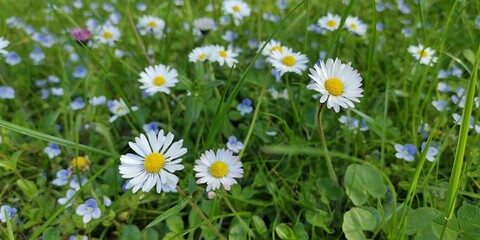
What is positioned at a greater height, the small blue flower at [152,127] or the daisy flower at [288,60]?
the daisy flower at [288,60]

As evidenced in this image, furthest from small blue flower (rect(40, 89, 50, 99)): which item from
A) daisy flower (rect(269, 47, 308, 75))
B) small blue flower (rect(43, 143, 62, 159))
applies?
daisy flower (rect(269, 47, 308, 75))

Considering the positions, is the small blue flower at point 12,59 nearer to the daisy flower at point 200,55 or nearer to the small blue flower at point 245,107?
the daisy flower at point 200,55

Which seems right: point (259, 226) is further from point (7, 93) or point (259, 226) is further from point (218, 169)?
point (7, 93)

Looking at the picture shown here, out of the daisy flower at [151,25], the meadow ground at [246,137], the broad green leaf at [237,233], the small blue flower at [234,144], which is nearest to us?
the meadow ground at [246,137]

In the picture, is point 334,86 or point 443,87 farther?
point 443,87

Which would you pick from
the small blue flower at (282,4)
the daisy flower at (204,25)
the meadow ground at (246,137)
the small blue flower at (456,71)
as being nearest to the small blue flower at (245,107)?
the meadow ground at (246,137)

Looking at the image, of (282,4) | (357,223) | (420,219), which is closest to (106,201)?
(357,223)

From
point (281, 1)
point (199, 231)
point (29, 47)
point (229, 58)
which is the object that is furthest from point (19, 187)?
point (281, 1)
